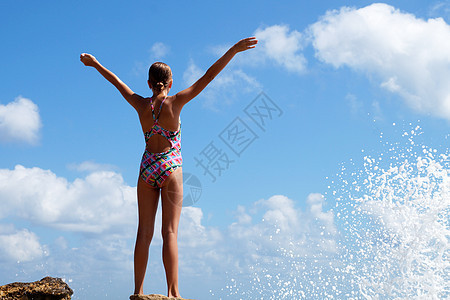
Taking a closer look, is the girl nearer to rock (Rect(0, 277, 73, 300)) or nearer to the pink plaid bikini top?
the pink plaid bikini top

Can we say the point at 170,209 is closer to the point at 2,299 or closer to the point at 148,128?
the point at 148,128

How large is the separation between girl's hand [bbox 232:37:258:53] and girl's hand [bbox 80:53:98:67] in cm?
234

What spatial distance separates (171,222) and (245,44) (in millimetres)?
2647

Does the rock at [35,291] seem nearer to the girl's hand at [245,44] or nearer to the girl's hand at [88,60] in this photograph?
the girl's hand at [88,60]

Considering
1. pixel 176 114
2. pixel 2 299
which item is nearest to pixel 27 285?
pixel 2 299

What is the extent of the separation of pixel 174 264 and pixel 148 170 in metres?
1.29

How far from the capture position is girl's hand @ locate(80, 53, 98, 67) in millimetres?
6887

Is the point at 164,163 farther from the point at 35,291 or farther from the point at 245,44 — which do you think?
the point at 35,291

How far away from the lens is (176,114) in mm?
5914

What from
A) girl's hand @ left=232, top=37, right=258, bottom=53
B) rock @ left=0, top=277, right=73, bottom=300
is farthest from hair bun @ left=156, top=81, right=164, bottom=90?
rock @ left=0, top=277, right=73, bottom=300

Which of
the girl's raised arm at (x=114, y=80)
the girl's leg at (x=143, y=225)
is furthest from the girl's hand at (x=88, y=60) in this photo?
the girl's leg at (x=143, y=225)

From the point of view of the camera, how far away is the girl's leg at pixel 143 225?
580 centimetres

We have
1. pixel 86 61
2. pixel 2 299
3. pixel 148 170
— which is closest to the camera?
pixel 2 299

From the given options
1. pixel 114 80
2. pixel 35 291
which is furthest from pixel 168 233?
pixel 114 80
